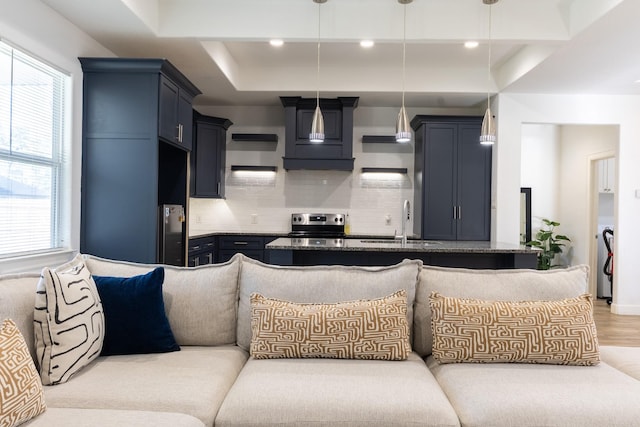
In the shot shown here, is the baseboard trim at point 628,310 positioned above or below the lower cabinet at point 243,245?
below

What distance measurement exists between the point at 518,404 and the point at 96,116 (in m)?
3.66

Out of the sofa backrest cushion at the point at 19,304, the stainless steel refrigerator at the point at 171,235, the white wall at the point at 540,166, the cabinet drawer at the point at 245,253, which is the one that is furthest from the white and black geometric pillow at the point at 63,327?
the white wall at the point at 540,166

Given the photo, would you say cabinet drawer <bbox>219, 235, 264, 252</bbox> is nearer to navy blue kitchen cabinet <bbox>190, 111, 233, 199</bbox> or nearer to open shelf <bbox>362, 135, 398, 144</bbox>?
navy blue kitchen cabinet <bbox>190, 111, 233, 199</bbox>

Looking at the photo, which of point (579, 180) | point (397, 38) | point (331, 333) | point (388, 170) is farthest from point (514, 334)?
point (579, 180)

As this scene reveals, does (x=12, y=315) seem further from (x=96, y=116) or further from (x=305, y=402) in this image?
(x=96, y=116)

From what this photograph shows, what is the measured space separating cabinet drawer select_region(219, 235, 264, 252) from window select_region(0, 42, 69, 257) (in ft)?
8.03

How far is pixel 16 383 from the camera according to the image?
4.48 feet

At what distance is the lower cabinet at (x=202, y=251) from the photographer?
511cm

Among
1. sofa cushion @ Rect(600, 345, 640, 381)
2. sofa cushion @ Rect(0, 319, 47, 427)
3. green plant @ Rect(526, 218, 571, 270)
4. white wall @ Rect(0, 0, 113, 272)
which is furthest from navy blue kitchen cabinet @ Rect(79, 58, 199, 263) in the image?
green plant @ Rect(526, 218, 571, 270)

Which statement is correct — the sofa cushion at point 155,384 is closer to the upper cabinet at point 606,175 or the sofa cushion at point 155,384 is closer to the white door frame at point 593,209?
the white door frame at point 593,209

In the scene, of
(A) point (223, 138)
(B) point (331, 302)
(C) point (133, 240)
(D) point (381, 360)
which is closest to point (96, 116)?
(C) point (133, 240)

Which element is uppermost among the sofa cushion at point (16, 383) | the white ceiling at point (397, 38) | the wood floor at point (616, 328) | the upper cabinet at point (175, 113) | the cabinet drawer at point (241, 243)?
the white ceiling at point (397, 38)

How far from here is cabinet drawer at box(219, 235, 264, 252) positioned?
582 centimetres

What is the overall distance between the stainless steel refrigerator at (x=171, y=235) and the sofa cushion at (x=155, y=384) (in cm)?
222
